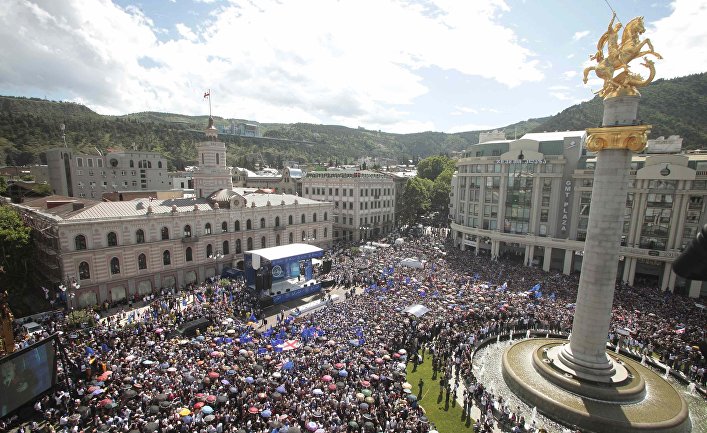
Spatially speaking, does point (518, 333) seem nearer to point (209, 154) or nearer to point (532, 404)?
point (532, 404)

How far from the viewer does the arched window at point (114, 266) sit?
36562mm

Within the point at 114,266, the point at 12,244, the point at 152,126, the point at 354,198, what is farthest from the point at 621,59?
the point at 152,126

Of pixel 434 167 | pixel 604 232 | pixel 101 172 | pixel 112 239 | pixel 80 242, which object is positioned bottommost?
pixel 112 239

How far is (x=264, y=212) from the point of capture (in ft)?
167

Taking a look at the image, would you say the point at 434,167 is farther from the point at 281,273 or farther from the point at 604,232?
the point at 604,232

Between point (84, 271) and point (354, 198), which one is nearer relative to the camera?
point (84, 271)

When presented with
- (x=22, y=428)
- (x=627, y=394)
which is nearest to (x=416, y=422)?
(x=627, y=394)

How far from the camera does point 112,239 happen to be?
3675 cm

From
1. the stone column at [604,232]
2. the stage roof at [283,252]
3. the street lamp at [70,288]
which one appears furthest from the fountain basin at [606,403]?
the street lamp at [70,288]

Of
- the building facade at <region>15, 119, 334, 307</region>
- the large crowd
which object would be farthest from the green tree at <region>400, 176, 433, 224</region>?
the large crowd

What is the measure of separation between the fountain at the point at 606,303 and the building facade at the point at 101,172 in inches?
3277

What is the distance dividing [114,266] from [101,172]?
49320 millimetres

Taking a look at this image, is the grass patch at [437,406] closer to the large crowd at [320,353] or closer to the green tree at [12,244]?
the large crowd at [320,353]

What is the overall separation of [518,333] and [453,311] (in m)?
5.58
